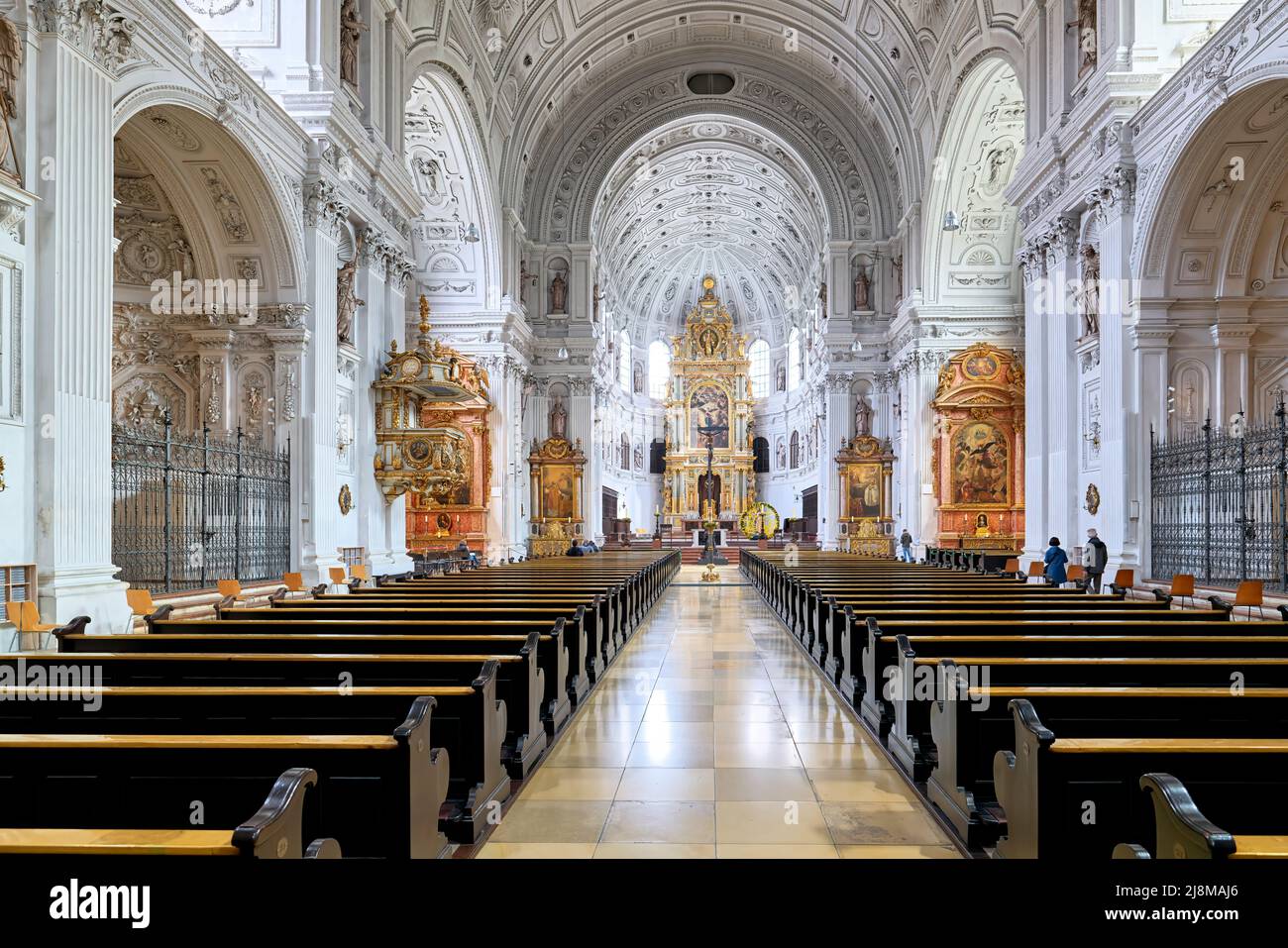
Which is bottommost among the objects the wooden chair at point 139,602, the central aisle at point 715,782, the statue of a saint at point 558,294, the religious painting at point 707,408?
the central aisle at point 715,782

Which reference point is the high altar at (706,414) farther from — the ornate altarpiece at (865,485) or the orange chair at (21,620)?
the orange chair at (21,620)

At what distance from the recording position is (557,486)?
29.1m

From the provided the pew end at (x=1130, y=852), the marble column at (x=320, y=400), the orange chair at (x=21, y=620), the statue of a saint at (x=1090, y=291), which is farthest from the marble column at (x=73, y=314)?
the statue of a saint at (x=1090, y=291)

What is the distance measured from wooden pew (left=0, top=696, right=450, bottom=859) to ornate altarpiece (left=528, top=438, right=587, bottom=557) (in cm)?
2565

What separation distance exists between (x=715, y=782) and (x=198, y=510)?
9.07 meters

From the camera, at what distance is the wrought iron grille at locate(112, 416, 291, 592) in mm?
9863

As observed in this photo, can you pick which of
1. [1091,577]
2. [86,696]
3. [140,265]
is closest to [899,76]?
[1091,577]

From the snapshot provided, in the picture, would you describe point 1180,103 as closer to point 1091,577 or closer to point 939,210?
point 1091,577

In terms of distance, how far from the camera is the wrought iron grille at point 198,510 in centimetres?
986

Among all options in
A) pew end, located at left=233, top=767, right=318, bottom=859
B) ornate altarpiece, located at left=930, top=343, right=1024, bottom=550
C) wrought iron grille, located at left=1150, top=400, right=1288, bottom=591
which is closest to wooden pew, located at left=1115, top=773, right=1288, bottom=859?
pew end, located at left=233, top=767, right=318, bottom=859

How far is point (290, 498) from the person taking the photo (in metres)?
12.7

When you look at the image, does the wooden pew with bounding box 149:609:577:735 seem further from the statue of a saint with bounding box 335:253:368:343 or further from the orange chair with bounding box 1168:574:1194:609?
the statue of a saint with bounding box 335:253:368:343

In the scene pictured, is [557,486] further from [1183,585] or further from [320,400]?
[1183,585]

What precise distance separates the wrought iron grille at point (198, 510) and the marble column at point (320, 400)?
0.98ft
